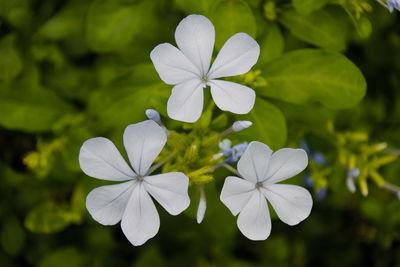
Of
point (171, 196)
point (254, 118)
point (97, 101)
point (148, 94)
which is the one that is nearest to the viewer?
point (171, 196)

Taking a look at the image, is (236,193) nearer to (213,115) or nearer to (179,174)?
(179,174)

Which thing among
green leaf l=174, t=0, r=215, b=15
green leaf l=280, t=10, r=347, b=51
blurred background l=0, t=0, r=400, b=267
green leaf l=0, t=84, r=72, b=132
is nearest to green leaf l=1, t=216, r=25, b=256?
blurred background l=0, t=0, r=400, b=267

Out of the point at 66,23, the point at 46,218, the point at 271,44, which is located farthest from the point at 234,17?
the point at 46,218

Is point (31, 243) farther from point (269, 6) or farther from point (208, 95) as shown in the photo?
point (269, 6)

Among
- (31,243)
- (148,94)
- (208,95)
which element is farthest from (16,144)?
(208,95)

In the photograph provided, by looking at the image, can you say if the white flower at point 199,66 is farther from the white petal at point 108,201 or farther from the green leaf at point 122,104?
the green leaf at point 122,104
